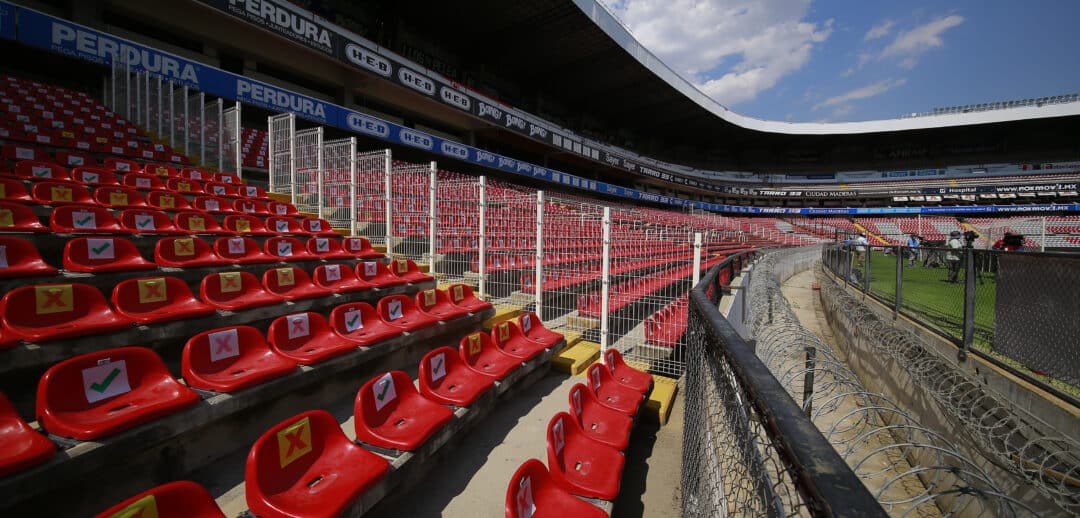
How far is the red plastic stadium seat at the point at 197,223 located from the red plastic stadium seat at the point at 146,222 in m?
0.09

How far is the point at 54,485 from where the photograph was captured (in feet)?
5.14

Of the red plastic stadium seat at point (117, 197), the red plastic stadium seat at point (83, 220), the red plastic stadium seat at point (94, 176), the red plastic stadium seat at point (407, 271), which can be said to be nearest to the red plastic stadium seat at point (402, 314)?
the red plastic stadium seat at point (407, 271)

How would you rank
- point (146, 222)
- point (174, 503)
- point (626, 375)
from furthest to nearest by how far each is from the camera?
1. point (146, 222)
2. point (626, 375)
3. point (174, 503)

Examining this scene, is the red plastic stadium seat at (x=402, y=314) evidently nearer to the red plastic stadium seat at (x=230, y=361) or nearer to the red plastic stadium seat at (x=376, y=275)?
the red plastic stadium seat at (x=376, y=275)

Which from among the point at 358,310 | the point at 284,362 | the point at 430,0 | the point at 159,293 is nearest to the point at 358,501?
the point at 284,362

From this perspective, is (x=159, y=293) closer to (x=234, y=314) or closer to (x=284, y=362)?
(x=234, y=314)

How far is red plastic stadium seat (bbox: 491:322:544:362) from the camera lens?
3716 millimetres

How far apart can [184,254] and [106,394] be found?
235cm

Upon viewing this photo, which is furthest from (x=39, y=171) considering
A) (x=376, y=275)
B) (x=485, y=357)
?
(x=485, y=357)

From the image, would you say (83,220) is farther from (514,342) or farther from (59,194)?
(514,342)

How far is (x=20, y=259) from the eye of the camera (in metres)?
2.93

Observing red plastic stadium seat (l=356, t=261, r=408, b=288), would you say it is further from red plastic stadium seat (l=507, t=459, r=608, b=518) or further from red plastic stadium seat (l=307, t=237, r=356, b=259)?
red plastic stadium seat (l=507, t=459, r=608, b=518)

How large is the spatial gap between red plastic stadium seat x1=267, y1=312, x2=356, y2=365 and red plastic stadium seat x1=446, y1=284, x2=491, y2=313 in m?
1.56

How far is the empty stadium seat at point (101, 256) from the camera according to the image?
3166mm
